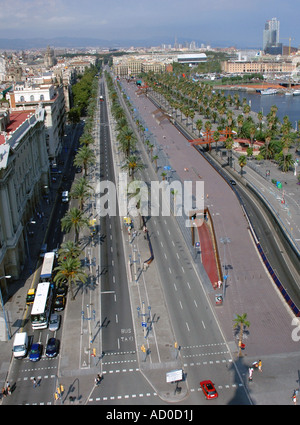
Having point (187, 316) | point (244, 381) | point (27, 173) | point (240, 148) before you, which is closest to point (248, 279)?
point (187, 316)

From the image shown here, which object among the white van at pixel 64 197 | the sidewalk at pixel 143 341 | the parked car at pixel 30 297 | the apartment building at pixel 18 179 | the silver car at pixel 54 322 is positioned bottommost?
the sidewalk at pixel 143 341

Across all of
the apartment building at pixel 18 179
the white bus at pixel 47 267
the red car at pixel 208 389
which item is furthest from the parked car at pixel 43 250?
the red car at pixel 208 389

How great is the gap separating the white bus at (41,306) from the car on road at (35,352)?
3.36 metres

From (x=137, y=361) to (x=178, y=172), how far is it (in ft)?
219

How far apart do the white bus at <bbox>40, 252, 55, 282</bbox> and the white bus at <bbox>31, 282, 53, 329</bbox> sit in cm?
275

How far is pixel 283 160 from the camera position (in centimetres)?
10750

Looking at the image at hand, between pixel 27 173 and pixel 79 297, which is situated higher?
pixel 27 173

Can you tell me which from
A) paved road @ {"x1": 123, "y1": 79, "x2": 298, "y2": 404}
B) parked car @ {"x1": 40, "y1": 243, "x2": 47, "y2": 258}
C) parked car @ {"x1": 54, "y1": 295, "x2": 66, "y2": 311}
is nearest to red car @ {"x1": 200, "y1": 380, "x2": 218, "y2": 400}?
paved road @ {"x1": 123, "y1": 79, "x2": 298, "y2": 404}

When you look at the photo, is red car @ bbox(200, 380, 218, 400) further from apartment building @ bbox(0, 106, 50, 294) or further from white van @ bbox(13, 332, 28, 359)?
apartment building @ bbox(0, 106, 50, 294)

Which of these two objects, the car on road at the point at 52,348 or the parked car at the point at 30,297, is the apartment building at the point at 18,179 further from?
the car on road at the point at 52,348

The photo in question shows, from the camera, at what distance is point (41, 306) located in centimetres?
5000

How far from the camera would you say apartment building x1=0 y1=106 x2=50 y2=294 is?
57.3 metres

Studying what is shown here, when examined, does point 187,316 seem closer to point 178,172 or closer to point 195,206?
point 195,206

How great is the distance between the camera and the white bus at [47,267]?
187 feet
